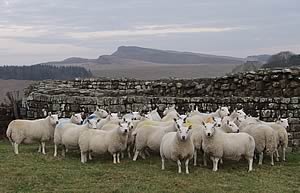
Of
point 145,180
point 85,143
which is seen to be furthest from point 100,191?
point 85,143

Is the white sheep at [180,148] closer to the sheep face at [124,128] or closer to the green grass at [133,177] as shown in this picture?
the green grass at [133,177]

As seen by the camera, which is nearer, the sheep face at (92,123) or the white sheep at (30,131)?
the sheep face at (92,123)

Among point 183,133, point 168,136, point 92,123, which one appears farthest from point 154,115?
point 183,133

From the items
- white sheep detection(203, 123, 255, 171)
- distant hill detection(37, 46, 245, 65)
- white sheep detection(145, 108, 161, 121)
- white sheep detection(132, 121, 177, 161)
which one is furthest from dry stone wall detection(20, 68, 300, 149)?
distant hill detection(37, 46, 245, 65)

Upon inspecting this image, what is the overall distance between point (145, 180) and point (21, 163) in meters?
3.60

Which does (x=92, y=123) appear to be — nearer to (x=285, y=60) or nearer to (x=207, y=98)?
(x=207, y=98)

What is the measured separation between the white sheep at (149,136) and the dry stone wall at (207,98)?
400 centimetres

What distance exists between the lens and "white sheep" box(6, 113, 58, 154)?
15305mm

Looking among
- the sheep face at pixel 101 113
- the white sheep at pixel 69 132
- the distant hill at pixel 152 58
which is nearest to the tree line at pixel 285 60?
the sheep face at pixel 101 113

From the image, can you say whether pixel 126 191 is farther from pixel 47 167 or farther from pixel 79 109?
pixel 79 109

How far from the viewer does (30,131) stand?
15367 mm

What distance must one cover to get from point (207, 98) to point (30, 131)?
574 centimetres

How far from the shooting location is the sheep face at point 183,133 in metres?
12.0

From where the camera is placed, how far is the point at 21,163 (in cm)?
1357
